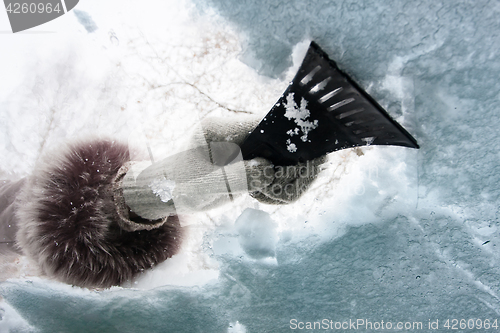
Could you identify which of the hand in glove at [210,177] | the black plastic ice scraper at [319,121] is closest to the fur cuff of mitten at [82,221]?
the hand in glove at [210,177]

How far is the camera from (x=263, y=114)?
0.59m

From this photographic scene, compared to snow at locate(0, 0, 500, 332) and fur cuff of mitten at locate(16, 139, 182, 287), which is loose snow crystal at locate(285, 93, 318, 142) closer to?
snow at locate(0, 0, 500, 332)

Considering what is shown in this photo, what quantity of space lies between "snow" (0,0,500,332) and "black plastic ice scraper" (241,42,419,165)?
0.04 m

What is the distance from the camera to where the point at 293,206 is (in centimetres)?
66

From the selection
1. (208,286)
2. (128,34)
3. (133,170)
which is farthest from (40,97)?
(208,286)

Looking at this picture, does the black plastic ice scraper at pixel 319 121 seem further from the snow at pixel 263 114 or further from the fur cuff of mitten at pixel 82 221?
the fur cuff of mitten at pixel 82 221

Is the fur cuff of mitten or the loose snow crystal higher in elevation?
the loose snow crystal

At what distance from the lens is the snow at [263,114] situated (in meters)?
0.45

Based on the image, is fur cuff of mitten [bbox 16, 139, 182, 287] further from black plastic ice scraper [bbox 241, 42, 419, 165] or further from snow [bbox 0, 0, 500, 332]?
black plastic ice scraper [bbox 241, 42, 419, 165]

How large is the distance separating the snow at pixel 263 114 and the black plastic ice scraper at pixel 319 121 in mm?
44

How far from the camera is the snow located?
45 cm

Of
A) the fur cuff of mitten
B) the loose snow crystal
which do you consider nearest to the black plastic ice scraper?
the loose snow crystal

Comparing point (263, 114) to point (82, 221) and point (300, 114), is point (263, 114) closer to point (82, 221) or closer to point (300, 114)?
point (300, 114)

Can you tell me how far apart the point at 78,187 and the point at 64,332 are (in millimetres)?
495
